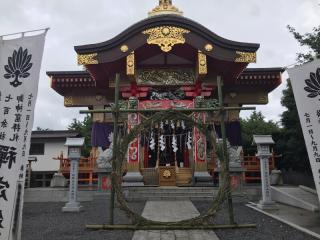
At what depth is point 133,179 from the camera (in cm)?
1527

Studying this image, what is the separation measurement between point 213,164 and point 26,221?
9.53m

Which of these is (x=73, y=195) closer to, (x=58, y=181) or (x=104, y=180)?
(x=104, y=180)

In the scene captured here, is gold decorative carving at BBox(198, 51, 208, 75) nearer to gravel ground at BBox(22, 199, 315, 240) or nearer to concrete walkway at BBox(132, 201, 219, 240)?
concrete walkway at BBox(132, 201, 219, 240)

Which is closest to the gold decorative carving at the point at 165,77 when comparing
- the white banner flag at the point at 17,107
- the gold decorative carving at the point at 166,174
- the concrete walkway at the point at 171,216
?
the gold decorative carving at the point at 166,174

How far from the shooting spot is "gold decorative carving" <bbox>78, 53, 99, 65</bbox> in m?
15.6

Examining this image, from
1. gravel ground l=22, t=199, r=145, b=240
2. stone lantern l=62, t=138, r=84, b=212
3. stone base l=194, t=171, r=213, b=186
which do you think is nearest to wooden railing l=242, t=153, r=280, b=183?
stone base l=194, t=171, r=213, b=186

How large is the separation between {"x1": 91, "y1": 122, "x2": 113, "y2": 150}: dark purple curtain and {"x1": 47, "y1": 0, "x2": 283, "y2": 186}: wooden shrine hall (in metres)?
0.05

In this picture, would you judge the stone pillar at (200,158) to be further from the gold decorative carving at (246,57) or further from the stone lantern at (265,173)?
the stone lantern at (265,173)

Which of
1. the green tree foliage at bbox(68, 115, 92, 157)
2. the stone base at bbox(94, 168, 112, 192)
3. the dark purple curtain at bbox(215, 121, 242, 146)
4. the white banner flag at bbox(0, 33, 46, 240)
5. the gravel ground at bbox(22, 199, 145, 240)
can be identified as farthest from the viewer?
the green tree foliage at bbox(68, 115, 92, 157)

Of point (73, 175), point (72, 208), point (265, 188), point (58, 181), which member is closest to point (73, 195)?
point (72, 208)

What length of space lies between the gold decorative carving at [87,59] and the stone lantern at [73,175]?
4.87 m

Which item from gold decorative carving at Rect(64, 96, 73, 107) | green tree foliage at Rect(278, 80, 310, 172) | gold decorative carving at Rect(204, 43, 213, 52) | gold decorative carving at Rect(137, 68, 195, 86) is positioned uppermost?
gold decorative carving at Rect(204, 43, 213, 52)

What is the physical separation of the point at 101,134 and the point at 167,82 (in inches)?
175

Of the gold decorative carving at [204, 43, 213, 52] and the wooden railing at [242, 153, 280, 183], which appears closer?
the gold decorative carving at [204, 43, 213, 52]
